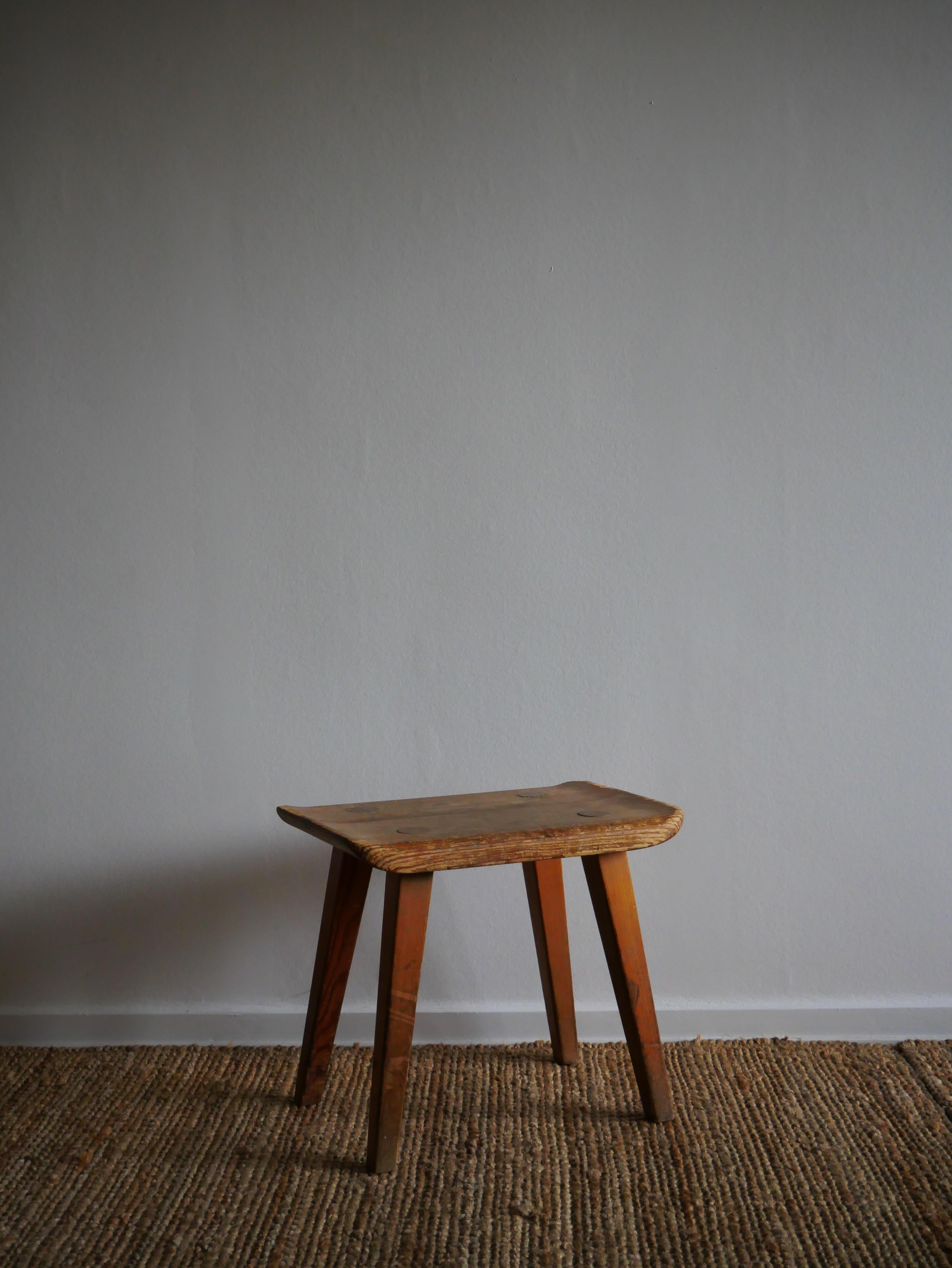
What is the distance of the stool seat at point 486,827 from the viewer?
0.88 m

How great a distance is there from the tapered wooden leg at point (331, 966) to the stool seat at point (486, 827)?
8cm

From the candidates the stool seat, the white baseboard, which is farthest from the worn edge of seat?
the white baseboard

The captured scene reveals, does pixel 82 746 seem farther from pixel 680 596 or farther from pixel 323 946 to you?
pixel 680 596

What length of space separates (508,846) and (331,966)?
311 mm

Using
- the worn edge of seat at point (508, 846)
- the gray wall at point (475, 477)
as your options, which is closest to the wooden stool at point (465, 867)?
the worn edge of seat at point (508, 846)

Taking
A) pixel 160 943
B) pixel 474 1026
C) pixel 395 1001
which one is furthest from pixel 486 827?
pixel 160 943

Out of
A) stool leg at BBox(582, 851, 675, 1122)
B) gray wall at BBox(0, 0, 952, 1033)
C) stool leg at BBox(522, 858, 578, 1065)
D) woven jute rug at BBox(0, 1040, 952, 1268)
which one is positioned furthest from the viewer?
gray wall at BBox(0, 0, 952, 1033)

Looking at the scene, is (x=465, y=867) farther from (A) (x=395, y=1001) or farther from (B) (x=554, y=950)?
(B) (x=554, y=950)

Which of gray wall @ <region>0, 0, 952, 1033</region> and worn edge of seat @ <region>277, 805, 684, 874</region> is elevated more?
gray wall @ <region>0, 0, 952, 1033</region>

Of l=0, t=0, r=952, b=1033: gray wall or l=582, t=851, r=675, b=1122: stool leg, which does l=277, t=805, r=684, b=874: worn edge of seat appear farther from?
l=0, t=0, r=952, b=1033: gray wall

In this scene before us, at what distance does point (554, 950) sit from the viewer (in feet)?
3.72

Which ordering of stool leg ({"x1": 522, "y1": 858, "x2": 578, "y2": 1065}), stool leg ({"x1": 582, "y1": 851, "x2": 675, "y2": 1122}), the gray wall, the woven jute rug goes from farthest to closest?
the gray wall
stool leg ({"x1": 522, "y1": 858, "x2": 578, "y2": 1065})
stool leg ({"x1": 582, "y1": 851, "x2": 675, "y2": 1122})
the woven jute rug

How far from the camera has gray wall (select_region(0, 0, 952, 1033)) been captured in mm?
1233

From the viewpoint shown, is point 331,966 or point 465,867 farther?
point 331,966
